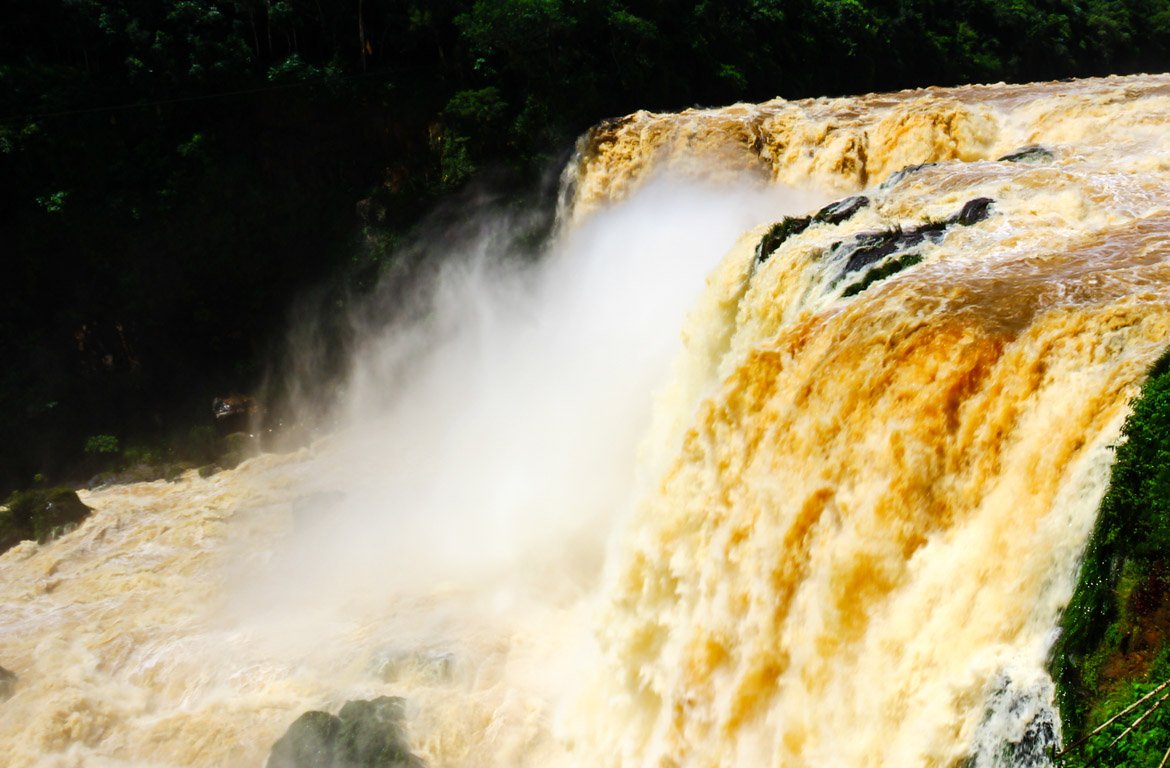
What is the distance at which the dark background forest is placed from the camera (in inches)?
767

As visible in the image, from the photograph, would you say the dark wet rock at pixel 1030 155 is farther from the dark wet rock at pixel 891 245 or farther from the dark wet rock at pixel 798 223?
the dark wet rock at pixel 891 245

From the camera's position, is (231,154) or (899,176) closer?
(899,176)

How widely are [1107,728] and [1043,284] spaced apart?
402 cm

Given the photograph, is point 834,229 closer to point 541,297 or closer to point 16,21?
point 541,297

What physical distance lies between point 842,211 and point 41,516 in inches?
579

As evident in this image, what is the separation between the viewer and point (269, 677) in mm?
11344

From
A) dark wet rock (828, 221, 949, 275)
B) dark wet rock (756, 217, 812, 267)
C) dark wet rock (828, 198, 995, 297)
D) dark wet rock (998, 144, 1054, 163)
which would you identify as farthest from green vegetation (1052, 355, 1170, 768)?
dark wet rock (998, 144, 1054, 163)

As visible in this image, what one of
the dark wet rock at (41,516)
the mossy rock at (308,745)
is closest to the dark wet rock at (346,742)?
the mossy rock at (308,745)

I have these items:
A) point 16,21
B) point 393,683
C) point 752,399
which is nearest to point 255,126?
point 16,21

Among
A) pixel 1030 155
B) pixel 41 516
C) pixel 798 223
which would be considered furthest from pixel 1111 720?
pixel 41 516

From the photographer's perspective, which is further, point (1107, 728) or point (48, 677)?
point (48, 677)

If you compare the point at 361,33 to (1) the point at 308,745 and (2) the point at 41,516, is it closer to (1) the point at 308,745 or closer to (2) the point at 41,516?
(2) the point at 41,516

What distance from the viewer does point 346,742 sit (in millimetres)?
9711

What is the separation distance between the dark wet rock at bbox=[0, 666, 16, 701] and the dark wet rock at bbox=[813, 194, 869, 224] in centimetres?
1208
